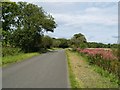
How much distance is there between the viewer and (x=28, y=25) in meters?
66.6

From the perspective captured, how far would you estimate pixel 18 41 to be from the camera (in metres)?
64.2

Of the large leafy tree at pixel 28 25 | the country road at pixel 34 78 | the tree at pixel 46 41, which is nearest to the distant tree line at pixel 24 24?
the large leafy tree at pixel 28 25

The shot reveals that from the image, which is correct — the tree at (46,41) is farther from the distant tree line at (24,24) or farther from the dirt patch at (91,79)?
the dirt patch at (91,79)

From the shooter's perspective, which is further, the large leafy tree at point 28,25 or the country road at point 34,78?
the large leafy tree at point 28,25

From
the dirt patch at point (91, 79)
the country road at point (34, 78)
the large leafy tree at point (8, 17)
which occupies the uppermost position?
the large leafy tree at point (8, 17)

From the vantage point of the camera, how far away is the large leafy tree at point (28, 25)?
64.2 metres

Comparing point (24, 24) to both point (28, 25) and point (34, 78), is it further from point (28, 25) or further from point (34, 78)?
point (34, 78)

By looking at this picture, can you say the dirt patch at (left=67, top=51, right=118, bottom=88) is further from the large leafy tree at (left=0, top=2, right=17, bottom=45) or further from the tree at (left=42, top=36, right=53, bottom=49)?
the tree at (left=42, top=36, right=53, bottom=49)

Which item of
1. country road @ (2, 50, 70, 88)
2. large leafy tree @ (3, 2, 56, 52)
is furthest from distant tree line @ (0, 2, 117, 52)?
country road @ (2, 50, 70, 88)

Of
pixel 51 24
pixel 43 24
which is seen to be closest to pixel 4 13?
pixel 43 24

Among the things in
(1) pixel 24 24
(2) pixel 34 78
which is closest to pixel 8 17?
(1) pixel 24 24

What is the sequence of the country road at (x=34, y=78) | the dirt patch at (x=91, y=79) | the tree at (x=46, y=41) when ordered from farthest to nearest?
the tree at (x=46, y=41), the dirt patch at (x=91, y=79), the country road at (x=34, y=78)

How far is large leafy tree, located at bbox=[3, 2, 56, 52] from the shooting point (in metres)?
64.2

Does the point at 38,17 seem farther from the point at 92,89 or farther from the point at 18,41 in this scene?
the point at 92,89
